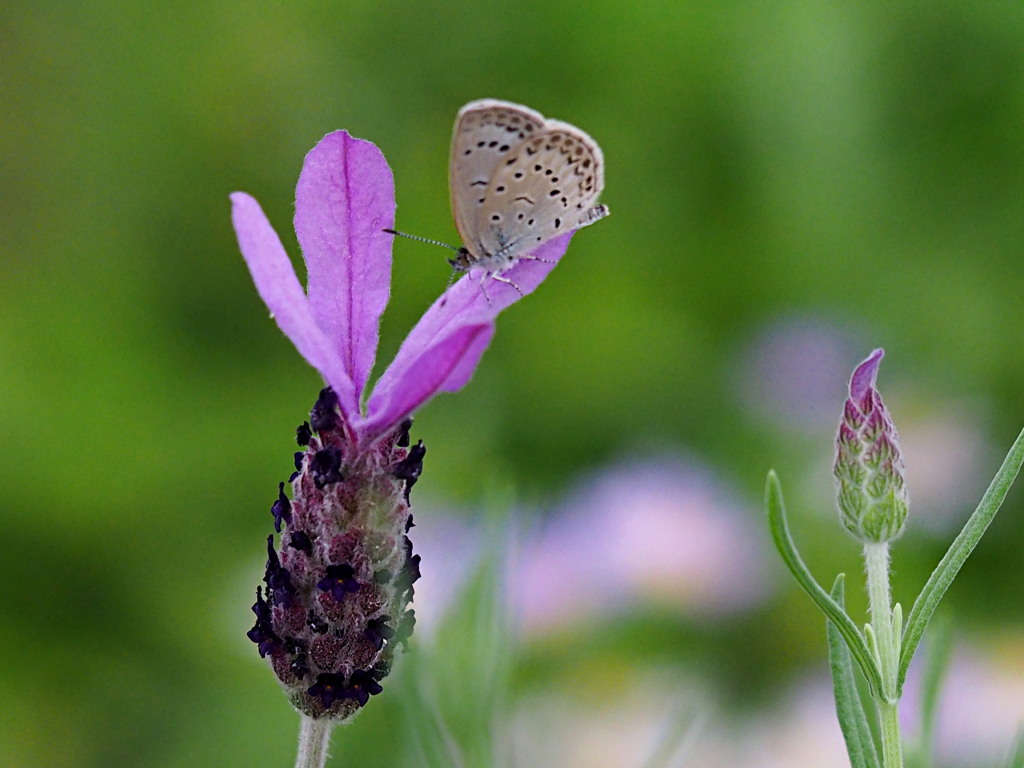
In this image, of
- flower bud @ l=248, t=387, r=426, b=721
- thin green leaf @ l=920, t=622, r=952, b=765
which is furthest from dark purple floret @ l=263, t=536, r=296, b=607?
thin green leaf @ l=920, t=622, r=952, b=765

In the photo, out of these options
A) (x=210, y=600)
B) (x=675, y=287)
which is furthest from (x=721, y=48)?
(x=210, y=600)

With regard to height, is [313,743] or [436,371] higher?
[436,371]

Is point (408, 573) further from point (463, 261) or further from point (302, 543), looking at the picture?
point (463, 261)

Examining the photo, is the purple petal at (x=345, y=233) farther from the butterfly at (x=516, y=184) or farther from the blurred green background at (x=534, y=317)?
the blurred green background at (x=534, y=317)

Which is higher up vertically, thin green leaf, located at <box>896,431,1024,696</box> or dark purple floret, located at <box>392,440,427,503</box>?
dark purple floret, located at <box>392,440,427,503</box>

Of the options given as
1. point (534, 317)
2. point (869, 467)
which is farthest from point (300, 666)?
point (534, 317)

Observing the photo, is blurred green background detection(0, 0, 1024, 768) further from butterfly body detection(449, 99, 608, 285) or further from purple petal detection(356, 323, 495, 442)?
purple petal detection(356, 323, 495, 442)

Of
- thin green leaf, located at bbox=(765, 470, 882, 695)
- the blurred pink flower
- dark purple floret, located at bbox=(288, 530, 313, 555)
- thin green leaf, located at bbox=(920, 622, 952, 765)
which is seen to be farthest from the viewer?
the blurred pink flower
